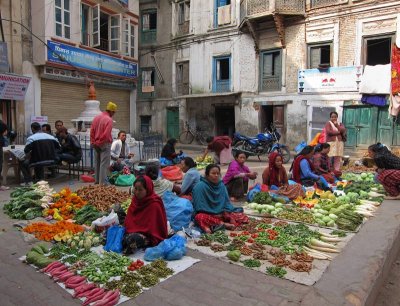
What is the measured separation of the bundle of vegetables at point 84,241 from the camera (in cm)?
431

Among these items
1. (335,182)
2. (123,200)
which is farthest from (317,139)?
(123,200)

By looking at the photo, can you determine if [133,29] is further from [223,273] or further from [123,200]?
[223,273]

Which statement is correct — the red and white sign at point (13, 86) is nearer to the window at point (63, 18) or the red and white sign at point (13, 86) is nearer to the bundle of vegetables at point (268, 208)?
the window at point (63, 18)

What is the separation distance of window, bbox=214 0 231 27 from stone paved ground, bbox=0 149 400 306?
730 inches

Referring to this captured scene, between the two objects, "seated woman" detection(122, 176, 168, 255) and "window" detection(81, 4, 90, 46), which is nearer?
"seated woman" detection(122, 176, 168, 255)

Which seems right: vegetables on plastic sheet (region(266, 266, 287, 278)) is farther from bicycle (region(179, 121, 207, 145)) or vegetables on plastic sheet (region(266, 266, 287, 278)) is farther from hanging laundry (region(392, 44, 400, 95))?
bicycle (region(179, 121, 207, 145))

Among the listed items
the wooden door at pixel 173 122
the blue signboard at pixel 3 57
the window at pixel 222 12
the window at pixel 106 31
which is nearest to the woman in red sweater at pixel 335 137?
the window at pixel 222 12

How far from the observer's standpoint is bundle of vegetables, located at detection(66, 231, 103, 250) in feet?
14.1

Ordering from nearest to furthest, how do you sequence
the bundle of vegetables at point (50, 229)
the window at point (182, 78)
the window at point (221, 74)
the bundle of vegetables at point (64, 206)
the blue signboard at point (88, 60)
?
the bundle of vegetables at point (50, 229) < the bundle of vegetables at point (64, 206) < the blue signboard at point (88, 60) < the window at point (221, 74) < the window at point (182, 78)

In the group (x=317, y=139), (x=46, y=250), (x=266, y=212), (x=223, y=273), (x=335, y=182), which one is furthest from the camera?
(x=317, y=139)

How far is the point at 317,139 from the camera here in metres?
11.2

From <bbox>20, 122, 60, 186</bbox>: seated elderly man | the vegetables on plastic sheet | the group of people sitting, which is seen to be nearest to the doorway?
the group of people sitting

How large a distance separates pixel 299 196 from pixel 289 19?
13287mm

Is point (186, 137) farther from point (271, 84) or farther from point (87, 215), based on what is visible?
point (87, 215)
